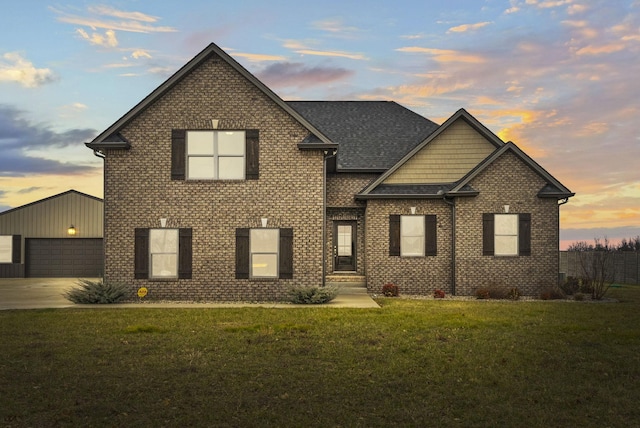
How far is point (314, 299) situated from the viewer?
1952 cm

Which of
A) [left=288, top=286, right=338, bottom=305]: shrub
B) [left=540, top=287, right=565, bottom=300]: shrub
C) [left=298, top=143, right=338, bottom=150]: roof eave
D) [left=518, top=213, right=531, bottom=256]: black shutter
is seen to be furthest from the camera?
[left=518, top=213, right=531, bottom=256]: black shutter

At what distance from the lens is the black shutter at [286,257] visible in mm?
21000

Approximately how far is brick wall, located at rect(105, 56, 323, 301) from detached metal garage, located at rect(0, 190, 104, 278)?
1603cm

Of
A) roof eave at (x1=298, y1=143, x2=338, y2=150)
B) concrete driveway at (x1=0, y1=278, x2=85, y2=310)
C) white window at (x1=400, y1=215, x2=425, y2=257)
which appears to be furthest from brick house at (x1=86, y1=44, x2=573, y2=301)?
white window at (x1=400, y1=215, x2=425, y2=257)

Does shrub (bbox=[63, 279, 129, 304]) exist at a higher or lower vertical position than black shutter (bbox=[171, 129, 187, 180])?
lower

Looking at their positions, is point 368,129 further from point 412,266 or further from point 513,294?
point 513,294

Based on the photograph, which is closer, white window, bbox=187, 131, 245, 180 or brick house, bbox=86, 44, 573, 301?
brick house, bbox=86, 44, 573, 301

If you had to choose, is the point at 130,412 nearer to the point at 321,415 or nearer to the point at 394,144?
the point at 321,415

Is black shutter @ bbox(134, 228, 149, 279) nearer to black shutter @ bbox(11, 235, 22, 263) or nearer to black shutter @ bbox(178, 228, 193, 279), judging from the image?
black shutter @ bbox(178, 228, 193, 279)

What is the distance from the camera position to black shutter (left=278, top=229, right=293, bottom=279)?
68.9ft

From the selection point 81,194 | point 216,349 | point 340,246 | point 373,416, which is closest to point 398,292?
point 340,246

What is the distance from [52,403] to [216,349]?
3.77m

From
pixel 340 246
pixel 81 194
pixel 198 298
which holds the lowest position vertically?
pixel 198 298

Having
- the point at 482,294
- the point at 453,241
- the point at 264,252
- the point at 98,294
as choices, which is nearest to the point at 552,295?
the point at 482,294
